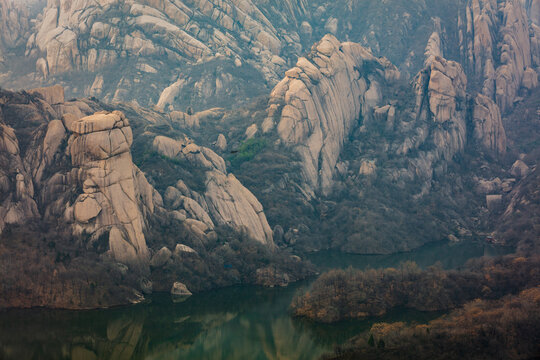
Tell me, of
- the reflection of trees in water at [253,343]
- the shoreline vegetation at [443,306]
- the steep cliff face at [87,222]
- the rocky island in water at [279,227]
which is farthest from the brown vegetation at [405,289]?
the steep cliff face at [87,222]

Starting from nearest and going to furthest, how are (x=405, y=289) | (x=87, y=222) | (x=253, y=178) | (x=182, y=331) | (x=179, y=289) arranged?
1. (x=182, y=331)
2. (x=87, y=222)
3. (x=405, y=289)
4. (x=179, y=289)
5. (x=253, y=178)

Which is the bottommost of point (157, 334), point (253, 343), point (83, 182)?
point (157, 334)

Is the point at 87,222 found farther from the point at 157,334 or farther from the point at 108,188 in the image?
the point at 157,334

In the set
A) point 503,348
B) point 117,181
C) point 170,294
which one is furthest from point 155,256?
point 503,348

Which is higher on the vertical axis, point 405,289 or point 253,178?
point 253,178

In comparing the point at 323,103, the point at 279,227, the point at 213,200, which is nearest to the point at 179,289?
the point at 213,200

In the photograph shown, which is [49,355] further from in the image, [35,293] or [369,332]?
[369,332]

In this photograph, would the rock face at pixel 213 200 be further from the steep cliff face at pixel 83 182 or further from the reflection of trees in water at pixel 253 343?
the reflection of trees in water at pixel 253 343
